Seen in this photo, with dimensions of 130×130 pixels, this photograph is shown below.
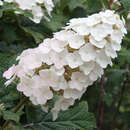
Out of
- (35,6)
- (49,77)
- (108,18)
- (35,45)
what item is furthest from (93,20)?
(35,45)

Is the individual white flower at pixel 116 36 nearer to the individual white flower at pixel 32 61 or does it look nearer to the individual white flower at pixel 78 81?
the individual white flower at pixel 78 81

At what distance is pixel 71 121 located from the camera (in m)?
1.84

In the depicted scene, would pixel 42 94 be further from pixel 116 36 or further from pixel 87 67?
pixel 116 36

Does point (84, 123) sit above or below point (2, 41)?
below

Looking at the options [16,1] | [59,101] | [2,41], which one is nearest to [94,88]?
[2,41]

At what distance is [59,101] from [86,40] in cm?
29

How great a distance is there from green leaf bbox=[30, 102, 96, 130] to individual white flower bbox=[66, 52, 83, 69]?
1.42 feet

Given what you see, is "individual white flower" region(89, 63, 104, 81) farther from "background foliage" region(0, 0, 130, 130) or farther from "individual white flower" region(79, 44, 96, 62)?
"background foliage" region(0, 0, 130, 130)

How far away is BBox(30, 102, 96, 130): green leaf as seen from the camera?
5.88 feet

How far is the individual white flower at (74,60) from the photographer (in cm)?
144

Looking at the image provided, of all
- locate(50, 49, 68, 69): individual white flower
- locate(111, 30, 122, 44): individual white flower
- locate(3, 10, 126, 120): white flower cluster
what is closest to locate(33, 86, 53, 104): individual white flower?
locate(3, 10, 126, 120): white flower cluster

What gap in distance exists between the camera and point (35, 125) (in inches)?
73.7

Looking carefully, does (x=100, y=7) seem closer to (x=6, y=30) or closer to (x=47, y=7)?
(x=47, y=7)

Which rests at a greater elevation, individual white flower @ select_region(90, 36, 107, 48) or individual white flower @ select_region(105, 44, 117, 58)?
individual white flower @ select_region(90, 36, 107, 48)
